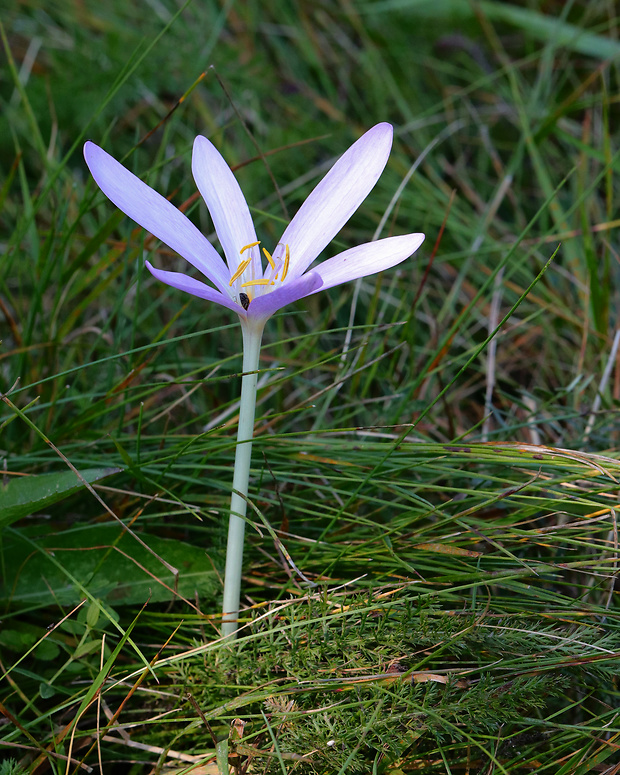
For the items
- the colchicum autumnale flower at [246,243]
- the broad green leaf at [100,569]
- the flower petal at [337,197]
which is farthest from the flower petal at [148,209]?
the broad green leaf at [100,569]

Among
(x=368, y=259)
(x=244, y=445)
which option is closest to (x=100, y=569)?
(x=244, y=445)

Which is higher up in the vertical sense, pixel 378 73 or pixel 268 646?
pixel 378 73

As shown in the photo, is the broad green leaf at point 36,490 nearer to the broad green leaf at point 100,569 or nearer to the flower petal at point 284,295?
the broad green leaf at point 100,569

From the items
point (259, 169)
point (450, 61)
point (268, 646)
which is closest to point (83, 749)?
point (268, 646)

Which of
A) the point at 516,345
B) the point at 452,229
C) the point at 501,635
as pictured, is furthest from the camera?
the point at 452,229

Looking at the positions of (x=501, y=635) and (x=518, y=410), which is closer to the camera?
(x=501, y=635)

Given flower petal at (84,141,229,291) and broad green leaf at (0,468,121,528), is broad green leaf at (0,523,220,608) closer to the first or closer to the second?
broad green leaf at (0,468,121,528)

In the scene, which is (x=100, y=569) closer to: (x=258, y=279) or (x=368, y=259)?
(x=258, y=279)

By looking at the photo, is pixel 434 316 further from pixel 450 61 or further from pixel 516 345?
pixel 450 61
